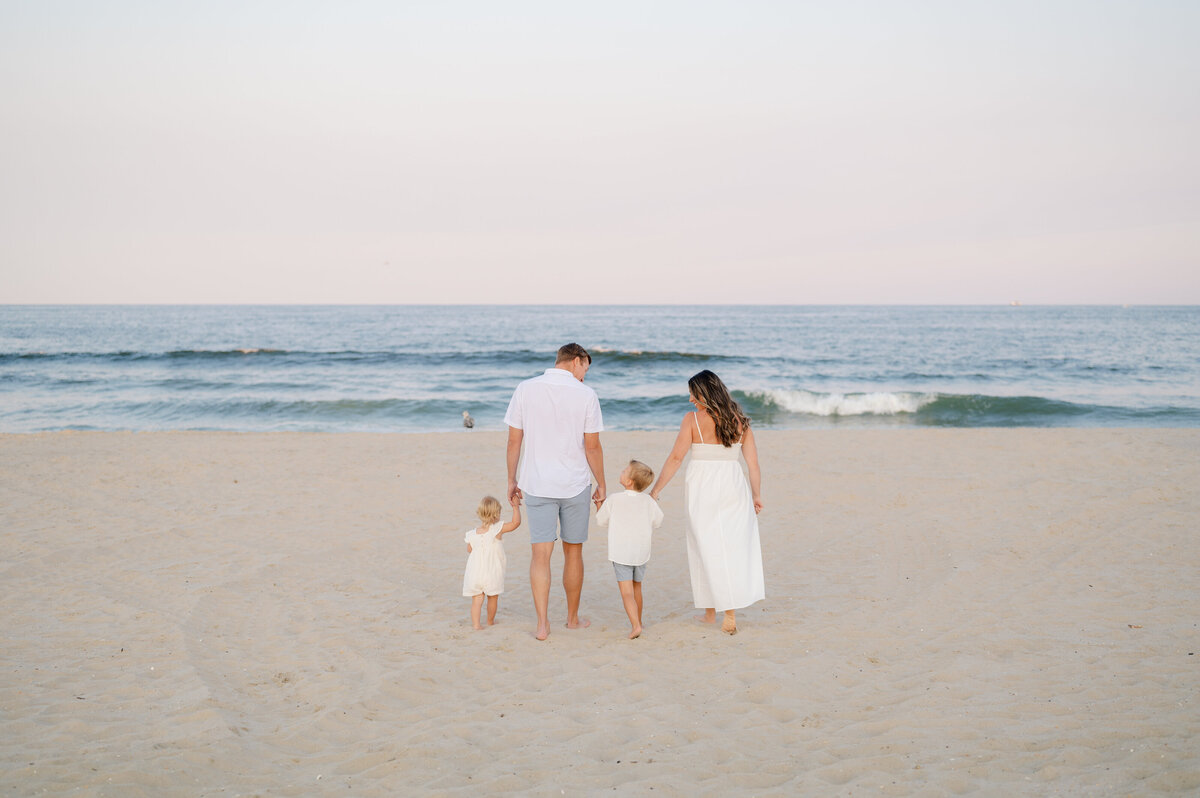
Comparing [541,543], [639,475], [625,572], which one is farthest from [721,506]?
[541,543]

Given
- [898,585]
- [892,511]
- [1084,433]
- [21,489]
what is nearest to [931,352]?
[1084,433]

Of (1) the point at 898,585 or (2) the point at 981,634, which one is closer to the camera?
(2) the point at 981,634

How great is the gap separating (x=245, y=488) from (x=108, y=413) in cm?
1196

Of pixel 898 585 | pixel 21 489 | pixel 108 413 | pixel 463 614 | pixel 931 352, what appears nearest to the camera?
pixel 463 614

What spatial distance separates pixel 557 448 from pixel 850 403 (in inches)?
654

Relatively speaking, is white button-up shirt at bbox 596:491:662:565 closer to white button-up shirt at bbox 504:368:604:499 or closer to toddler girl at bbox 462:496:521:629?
white button-up shirt at bbox 504:368:604:499

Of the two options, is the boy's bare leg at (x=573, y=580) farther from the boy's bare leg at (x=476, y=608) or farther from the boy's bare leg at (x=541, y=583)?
the boy's bare leg at (x=476, y=608)

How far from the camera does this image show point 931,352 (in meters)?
34.9

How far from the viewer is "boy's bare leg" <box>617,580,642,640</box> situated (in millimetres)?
5039

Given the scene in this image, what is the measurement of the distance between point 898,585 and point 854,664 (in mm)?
1869

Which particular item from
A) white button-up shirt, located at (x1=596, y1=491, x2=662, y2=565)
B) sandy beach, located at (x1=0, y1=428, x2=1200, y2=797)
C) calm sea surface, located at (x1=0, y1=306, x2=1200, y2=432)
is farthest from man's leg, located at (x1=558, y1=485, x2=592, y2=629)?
calm sea surface, located at (x1=0, y1=306, x2=1200, y2=432)

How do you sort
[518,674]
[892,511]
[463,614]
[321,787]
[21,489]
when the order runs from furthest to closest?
1. [21,489]
2. [892,511]
3. [463,614]
4. [518,674]
5. [321,787]

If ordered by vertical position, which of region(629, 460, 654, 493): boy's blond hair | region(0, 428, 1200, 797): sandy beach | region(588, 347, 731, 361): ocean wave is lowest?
region(0, 428, 1200, 797): sandy beach

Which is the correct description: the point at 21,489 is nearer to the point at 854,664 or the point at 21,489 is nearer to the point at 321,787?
the point at 321,787
